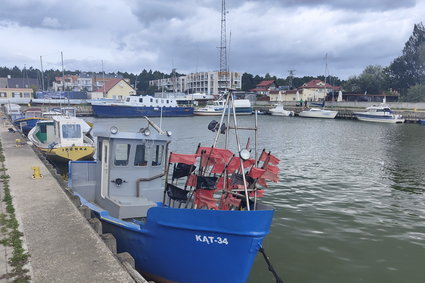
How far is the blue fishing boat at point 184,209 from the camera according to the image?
623 centimetres

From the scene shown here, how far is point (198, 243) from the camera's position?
6.50m

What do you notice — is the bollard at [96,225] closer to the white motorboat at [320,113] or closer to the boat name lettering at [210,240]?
the boat name lettering at [210,240]

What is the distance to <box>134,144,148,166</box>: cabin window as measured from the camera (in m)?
9.25

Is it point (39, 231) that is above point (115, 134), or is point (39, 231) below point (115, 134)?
below

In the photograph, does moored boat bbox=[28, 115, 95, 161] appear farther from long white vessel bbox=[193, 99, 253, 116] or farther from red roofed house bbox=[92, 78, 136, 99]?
red roofed house bbox=[92, 78, 136, 99]

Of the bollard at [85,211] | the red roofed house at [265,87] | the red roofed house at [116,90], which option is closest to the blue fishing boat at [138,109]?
the red roofed house at [116,90]

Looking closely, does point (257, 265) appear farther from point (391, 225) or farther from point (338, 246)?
point (391, 225)

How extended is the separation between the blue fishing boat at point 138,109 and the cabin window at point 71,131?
42.5 m

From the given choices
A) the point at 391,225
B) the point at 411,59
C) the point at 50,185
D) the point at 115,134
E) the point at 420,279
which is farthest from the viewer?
the point at 411,59

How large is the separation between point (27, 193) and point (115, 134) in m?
3.67

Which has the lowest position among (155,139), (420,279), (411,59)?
(420,279)

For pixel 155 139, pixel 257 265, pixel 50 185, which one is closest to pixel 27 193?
pixel 50 185

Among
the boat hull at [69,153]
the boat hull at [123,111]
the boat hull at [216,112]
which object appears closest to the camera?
the boat hull at [69,153]

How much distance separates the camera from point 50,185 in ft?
35.1
